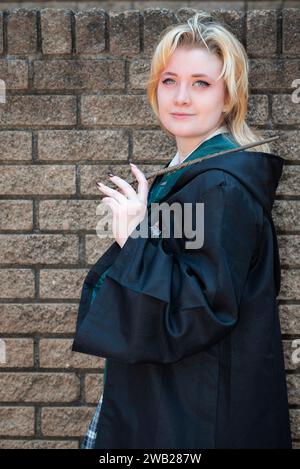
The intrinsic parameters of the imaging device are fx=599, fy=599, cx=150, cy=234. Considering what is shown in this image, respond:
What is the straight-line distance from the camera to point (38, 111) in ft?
8.87

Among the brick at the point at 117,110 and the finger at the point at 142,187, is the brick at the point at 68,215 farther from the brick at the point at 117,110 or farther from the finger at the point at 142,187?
the finger at the point at 142,187

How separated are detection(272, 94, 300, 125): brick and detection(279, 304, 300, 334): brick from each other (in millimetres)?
832

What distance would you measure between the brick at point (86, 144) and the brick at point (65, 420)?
3.85 ft

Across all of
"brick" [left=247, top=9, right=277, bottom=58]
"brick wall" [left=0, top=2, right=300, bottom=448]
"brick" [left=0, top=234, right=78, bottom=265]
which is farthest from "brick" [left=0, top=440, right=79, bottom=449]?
"brick" [left=247, top=9, right=277, bottom=58]

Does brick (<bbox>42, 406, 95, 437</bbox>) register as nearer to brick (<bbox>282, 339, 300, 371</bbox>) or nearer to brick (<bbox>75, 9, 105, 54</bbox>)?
brick (<bbox>282, 339, 300, 371</bbox>)

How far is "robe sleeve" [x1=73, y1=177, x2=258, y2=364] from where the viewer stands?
160cm

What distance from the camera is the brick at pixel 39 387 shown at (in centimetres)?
280

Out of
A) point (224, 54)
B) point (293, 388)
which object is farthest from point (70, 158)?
point (293, 388)

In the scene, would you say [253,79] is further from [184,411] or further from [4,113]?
[184,411]

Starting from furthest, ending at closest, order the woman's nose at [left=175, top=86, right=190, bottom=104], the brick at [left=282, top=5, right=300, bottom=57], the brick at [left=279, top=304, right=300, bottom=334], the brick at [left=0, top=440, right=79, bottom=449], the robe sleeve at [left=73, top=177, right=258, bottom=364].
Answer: the brick at [left=0, top=440, right=79, bottom=449], the brick at [left=279, top=304, right=300, bottom=334], the brick at [left=282, top=5, right=300, bottom=57], the woman's nose at [left=175, top=86, right=190, bottom=104], the robe sleeve at [left=73, top=177, right=258, bottom=364]

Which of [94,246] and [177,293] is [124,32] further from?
[177,293]

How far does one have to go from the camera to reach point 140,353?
1.64m

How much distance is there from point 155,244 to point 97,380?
4.21ft
